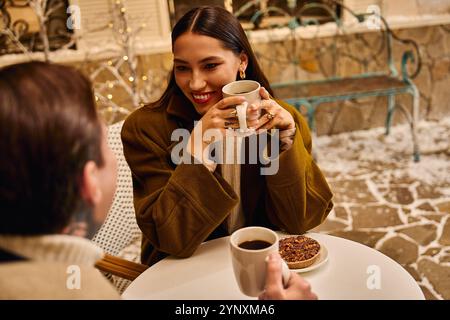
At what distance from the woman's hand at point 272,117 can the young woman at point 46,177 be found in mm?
626

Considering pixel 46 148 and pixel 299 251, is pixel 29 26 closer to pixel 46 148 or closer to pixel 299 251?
pixel 299 251

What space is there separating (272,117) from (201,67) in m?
0.32

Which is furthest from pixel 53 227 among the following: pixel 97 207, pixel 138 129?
pixel 138 129

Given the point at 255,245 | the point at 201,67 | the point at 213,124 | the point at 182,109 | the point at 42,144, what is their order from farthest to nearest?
the point at 182,109 → the point at 201,67 → the point at 213,124 → the point at 255,245 → the point at 42,144

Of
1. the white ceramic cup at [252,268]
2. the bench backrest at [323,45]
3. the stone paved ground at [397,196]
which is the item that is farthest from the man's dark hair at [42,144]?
the bench backrest at [323,45]

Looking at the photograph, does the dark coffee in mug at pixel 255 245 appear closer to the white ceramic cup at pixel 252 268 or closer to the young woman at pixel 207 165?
the white ceramic cup at pixel 252 268

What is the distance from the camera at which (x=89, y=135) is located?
0.81 m

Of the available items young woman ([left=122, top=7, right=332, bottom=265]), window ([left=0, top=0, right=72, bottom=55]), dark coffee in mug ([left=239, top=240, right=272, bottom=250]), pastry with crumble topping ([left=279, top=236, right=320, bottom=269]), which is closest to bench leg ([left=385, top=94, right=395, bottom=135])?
window ([left=0, top=0, right=72, bottom=55])

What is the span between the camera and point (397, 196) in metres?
3.49

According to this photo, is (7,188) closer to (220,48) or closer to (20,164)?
(20,164)

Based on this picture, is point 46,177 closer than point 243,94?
Yes

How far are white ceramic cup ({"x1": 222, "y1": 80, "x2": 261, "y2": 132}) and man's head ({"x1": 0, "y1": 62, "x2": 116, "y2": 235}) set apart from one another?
0.53 m

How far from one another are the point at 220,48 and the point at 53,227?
0.97m

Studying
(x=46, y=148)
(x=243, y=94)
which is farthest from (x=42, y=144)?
(x=243, y=94)
